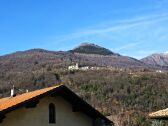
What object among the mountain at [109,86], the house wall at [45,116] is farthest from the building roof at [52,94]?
the mountain at [109,86]

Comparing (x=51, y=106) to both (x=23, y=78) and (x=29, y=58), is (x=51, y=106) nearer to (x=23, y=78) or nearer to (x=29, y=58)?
(x=23, y=78)

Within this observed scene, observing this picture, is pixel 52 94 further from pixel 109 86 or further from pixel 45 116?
pixel 109 86

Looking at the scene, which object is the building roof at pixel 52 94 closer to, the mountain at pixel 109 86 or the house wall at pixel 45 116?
the house wall at pixel 45 116

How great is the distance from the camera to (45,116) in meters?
25.1

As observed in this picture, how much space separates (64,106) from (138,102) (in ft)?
203

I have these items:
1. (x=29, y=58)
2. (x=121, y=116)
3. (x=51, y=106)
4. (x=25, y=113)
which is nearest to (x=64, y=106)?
(x=51, y=106)

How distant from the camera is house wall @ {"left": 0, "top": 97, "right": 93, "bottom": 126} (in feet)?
78.9

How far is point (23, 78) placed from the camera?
10400cm

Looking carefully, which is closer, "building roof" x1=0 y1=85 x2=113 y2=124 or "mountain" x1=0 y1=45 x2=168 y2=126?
"building roof" x1=0 y1=85 x2=113 y2=124

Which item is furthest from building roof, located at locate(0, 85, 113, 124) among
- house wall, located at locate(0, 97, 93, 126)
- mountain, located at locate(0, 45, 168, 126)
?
mountain, located at locate(0, 45, 168, 126)

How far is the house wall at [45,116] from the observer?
2405 centimetres

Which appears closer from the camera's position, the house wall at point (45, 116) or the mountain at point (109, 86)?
the house wall at point (45, 116)

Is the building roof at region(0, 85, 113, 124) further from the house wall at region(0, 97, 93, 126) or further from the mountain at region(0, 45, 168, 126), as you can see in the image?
the mountain at region(0, 45, 168, 126)

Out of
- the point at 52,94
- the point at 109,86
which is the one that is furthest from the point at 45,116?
the point at 109,86
